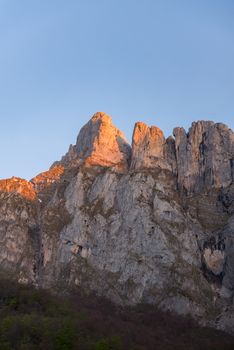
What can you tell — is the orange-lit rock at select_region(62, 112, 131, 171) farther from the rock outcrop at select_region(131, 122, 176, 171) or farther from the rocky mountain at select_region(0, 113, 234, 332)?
the rock outcrop at select_region(131, 122, 176, 171)

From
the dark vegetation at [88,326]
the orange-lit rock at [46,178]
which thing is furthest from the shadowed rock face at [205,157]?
the dark vegetation at [88,326]

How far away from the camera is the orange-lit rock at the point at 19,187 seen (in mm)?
157750

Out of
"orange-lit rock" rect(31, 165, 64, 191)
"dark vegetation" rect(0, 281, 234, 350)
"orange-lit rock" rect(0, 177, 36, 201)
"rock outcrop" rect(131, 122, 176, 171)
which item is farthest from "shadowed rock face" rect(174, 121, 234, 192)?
"dark vegetation" rect(0, 281, 234, 350)

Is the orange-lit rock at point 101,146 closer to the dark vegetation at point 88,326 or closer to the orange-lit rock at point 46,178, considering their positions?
the orange-lit rock at point 46,178

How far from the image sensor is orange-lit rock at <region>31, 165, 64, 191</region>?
544 feet

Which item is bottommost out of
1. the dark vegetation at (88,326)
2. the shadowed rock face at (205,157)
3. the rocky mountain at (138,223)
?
the dark vegetation at (88,326)

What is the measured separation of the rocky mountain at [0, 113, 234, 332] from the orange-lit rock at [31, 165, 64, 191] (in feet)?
0.81

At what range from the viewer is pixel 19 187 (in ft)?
525

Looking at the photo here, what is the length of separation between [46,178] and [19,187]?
10449 millimetres

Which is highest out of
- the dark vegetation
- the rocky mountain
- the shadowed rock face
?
the shadowed rock face

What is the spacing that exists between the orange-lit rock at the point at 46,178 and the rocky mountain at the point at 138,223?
25cm

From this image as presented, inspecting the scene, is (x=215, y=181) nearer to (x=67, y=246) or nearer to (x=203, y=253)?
(x=203, y=253)

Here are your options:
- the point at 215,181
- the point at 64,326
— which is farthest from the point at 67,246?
the point at 64,326

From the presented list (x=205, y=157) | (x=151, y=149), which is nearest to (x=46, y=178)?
(x=151, y=149)
